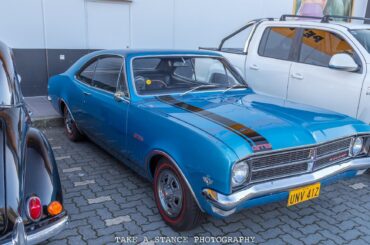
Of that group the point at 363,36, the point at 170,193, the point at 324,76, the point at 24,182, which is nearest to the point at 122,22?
the point at 324,76

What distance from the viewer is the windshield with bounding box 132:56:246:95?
4.02m

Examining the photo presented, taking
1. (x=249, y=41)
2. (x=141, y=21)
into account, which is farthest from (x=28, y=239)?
(x=141, y=21)

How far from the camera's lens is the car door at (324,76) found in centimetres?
459

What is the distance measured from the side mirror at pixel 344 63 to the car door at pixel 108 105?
107 inches

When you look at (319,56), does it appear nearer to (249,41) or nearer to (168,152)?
(249,41)

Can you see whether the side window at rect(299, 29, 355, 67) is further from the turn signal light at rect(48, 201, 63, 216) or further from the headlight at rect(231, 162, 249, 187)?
the turn signal light at rect(48, 201, 63, 216)

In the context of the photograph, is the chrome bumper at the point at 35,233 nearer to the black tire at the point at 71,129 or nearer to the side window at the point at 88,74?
the side window at the point at 88,74

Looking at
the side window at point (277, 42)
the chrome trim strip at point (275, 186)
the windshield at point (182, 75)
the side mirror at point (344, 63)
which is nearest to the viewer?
the chrome trim strip at point (275, 186)

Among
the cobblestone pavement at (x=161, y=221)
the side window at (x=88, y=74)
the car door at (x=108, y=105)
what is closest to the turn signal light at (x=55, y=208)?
the cobblestone pavement at (x=161, y=221)

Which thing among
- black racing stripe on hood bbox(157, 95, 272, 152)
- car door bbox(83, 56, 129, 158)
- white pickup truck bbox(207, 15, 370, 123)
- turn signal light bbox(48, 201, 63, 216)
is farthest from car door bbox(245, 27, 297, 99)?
turn signal light bbox(48, 201, 63, 216)

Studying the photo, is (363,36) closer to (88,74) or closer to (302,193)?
(302,193)

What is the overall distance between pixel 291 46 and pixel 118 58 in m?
2.73

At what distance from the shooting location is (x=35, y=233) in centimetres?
237

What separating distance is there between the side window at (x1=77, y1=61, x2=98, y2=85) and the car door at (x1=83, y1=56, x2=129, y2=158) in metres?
0.10
